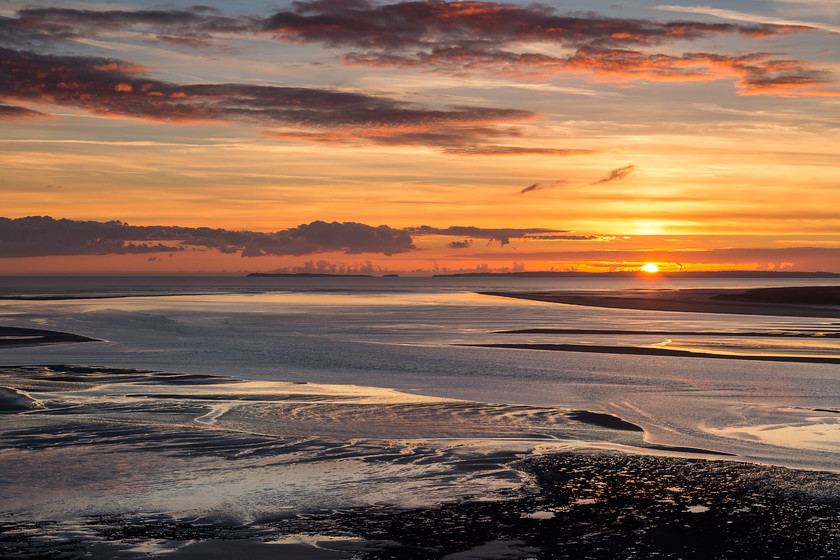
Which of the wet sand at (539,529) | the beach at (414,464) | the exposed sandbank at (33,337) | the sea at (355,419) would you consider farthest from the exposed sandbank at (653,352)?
the exposed sandbank at (33,337)

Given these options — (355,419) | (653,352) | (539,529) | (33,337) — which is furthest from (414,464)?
(33,337)

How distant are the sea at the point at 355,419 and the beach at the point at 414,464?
7 centimetres

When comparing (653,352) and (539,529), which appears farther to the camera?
(653,352)

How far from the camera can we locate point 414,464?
41.8 ft

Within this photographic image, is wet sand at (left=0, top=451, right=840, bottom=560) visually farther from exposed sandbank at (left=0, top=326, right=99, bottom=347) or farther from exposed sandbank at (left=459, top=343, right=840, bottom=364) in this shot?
exposed sandbank at (left=0, top=326, right=99, bottom=347)

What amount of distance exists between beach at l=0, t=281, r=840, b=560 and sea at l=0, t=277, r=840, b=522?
66 mm

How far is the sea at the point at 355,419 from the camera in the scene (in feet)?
37.2

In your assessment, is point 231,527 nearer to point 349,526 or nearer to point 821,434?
point 349,526

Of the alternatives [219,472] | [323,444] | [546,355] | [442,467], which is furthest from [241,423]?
[546,355]

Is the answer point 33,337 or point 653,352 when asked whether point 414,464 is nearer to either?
point 653,352

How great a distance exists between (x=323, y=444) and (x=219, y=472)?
2.49 meters

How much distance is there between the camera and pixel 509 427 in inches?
630

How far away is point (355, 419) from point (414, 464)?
169 inches

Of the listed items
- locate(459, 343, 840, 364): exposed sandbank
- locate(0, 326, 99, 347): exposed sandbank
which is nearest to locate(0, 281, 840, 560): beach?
locate(459, 343, 840, 364): exposed sandbank
